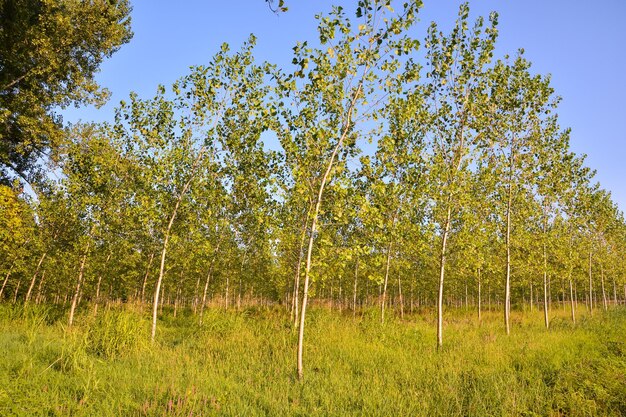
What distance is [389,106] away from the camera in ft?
30.9

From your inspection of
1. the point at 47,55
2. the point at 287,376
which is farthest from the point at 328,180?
the point at 47,55

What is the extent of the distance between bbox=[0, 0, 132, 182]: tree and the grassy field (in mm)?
9657

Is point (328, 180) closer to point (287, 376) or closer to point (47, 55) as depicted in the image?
point (287, 376)

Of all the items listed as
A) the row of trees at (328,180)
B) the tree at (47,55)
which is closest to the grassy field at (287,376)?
the row of trees at (328,180)

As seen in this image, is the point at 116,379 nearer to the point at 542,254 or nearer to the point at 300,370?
the point at 300,370

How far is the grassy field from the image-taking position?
6.63 m

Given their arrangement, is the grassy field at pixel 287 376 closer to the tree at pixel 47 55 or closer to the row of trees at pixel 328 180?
the row of trees at pixel 328 180

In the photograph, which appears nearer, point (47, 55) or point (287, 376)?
point (287, 376)

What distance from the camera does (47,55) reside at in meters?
15.1

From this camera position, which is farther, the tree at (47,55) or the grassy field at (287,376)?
the tree at (47,55)

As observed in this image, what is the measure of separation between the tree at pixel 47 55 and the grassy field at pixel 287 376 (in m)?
9.66

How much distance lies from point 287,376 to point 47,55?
16.5 metres

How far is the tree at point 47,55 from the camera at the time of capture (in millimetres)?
14945

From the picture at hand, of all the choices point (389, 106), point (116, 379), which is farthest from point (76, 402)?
point (389, 106)
